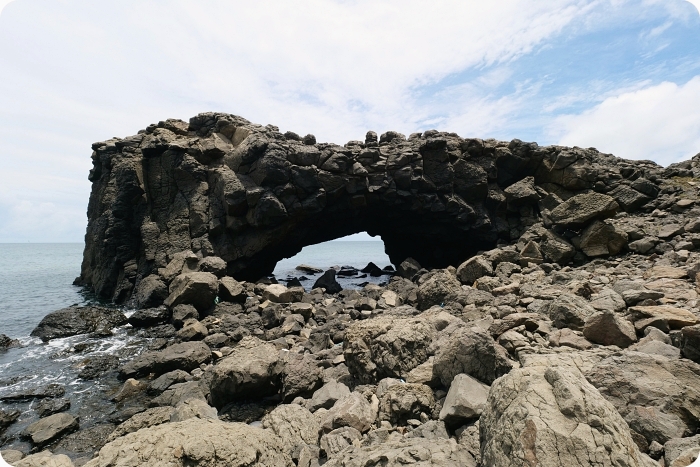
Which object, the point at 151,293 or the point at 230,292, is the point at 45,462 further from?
the point at 151,293

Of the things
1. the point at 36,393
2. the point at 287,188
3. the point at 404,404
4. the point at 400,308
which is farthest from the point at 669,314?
the point at 287,188

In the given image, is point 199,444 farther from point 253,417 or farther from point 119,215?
point 119,215

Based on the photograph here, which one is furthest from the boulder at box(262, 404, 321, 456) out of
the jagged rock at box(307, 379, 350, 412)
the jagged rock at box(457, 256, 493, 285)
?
the jagged rock at box(457, 256, 493, 285)

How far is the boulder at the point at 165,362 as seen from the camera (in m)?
11.2

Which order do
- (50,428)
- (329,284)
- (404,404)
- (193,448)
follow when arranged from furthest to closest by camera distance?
1. (329,284)
2. (50,428)
3. (404,404)
4. (193,448)

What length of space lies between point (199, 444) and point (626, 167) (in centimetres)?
3037

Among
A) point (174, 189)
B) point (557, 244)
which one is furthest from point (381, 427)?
point (174, 189)

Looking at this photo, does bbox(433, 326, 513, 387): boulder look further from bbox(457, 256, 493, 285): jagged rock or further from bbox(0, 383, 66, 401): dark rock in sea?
bbox(457, 256, 493, 285): jagged rock

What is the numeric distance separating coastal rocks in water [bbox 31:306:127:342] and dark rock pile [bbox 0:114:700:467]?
19 cm

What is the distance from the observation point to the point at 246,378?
25.9ft

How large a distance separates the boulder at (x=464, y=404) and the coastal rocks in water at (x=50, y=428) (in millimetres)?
8685

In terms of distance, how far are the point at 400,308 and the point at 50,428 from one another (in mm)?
10824

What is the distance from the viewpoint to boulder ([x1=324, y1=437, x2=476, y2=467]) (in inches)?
147

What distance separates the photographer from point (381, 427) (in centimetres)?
539
